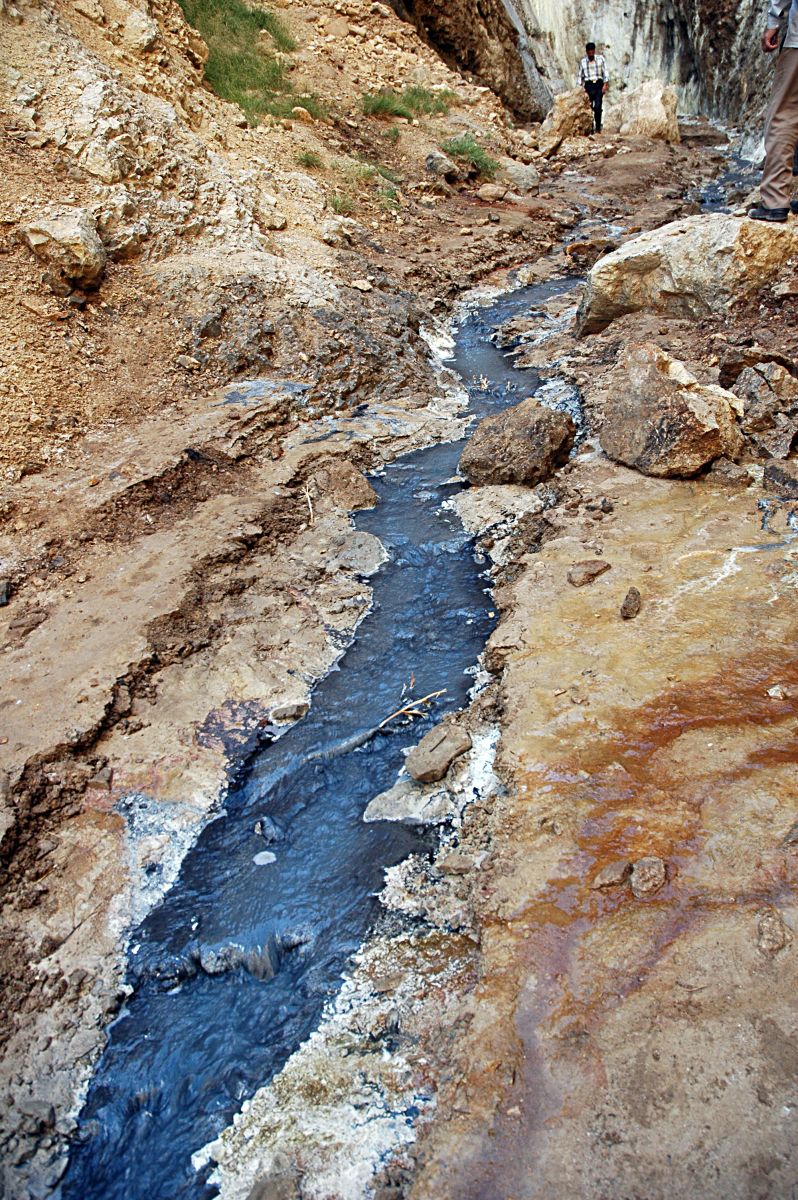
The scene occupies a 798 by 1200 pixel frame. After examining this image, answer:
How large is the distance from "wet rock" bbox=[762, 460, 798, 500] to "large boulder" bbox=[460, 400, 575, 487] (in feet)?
4.83

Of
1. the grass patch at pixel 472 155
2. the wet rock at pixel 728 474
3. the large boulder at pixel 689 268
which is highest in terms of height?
the grass patch at pixel 472 155

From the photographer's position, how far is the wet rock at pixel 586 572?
4.46 meters

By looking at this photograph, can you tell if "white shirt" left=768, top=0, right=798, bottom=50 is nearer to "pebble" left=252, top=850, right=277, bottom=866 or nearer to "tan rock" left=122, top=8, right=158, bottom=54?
"pebble" left=252, top=850, right=277, bottom=866

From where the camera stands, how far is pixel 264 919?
126 inches

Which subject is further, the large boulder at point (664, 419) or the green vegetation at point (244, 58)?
the green vegetation at point (244, 58)

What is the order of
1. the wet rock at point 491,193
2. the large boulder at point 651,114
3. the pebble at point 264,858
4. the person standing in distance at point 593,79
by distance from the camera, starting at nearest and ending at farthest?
the pebble at point 264,858 → the wet rock at point 491,193 → the large boulder at point 651,114 → the person standing in distance at point 593,79

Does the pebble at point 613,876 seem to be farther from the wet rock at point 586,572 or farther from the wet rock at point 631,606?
the wet rock at point 586,572

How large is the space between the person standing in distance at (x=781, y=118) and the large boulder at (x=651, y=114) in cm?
1234

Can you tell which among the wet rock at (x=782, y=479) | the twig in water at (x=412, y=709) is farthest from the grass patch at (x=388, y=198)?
the twig in water at (x=412, y=709)

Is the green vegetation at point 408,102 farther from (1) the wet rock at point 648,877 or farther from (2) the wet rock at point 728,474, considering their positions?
(1) the wet rock at point 648,877

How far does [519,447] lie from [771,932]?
3.98 m

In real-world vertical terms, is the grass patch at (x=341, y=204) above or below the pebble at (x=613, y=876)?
above

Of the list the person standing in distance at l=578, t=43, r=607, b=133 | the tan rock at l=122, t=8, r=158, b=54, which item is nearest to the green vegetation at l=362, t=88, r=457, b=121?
the person standing in distance at l=578, t=43, r=607, b=133

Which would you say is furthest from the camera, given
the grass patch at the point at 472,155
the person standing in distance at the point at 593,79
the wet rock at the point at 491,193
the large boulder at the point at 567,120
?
the person standing in distance at the point at 593,79
